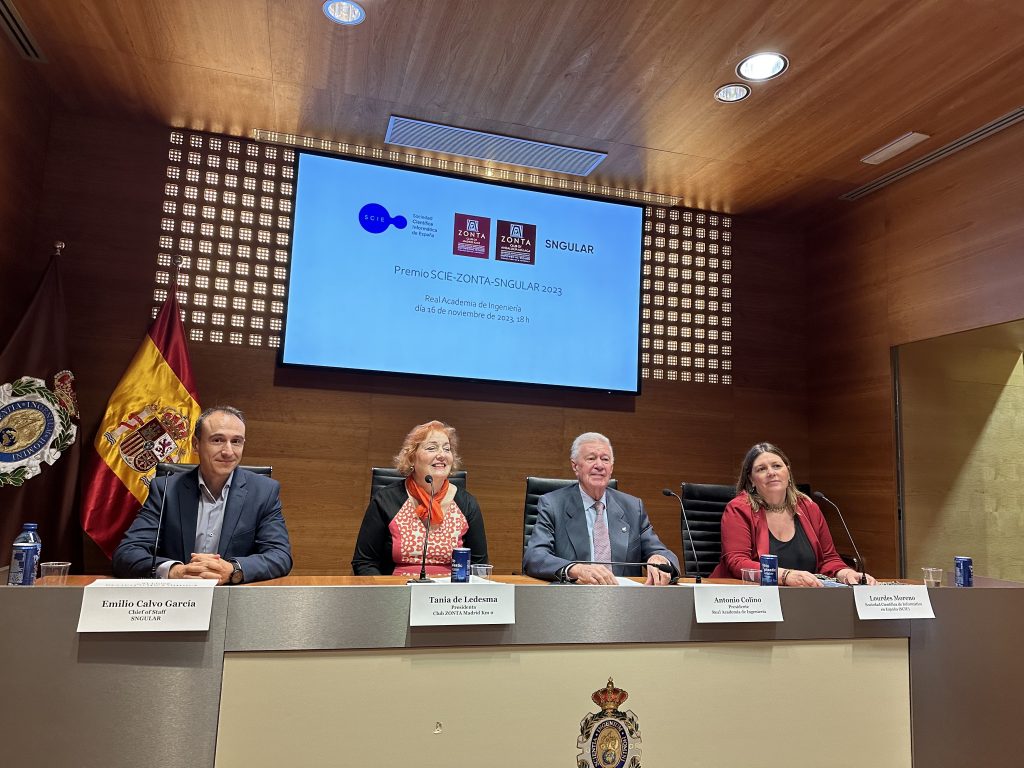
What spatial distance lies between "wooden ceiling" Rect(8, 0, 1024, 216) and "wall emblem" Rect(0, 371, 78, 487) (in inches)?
60.1

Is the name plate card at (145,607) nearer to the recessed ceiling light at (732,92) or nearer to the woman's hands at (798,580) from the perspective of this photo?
the woman's hands at (798,580)

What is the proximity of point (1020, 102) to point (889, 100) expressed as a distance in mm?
595

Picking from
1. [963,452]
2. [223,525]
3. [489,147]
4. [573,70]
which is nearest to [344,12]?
[573,70]

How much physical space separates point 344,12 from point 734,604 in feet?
8.60

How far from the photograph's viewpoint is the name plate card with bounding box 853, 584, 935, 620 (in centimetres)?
200

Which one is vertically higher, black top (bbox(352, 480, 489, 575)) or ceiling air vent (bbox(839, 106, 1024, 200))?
ceiling air vent (bbox(839, 106, 1024, 200))

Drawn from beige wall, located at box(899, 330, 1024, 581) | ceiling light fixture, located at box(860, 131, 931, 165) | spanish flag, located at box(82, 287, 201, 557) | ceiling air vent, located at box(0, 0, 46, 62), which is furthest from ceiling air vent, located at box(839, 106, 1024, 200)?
ceiling air vent, located at box(0, 0, 46, 62)

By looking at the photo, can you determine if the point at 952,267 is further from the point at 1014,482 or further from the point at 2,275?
the point at 2,275

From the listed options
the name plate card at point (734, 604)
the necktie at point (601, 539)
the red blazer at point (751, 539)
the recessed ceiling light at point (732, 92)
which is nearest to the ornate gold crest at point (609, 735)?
the name plate card at point (734, 604)

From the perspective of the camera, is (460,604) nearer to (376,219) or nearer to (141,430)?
(141,430)

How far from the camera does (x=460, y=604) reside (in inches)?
67.1

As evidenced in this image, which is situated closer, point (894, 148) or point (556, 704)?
point (556, 704)

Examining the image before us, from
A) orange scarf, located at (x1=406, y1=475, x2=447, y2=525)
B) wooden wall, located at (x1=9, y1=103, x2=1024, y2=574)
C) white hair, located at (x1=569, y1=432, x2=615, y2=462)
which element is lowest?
orange scarf, located at (x1=406, y1=475, x2=447, y2=525)

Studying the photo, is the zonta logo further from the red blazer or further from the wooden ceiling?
the red blazer
